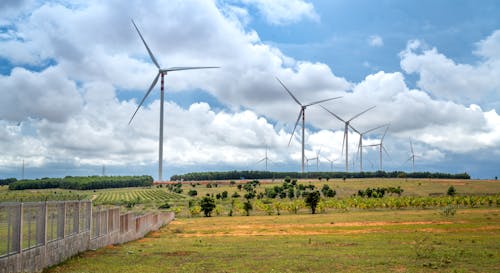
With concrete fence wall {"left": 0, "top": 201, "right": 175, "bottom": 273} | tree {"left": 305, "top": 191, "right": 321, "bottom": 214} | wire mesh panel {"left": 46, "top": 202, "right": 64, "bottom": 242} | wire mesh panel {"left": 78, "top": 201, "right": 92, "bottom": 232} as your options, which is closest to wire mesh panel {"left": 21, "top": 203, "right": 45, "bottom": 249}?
concrete fence wall {"left": 0, "top": 201, "right": 175, "bottom": 273}

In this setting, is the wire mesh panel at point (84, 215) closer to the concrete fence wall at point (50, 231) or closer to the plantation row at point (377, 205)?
the concrete fence wall at point (50, 231)

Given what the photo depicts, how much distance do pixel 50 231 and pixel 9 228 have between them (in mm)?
5029

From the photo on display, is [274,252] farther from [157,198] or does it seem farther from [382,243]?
[157,198]

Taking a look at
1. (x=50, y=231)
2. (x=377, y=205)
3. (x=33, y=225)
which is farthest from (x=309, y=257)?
(x=377, y=205)

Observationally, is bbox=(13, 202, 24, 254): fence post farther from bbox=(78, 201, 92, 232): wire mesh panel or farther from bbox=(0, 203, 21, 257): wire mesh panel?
bbox=(78, 201, 92, 232): wire mesh panel

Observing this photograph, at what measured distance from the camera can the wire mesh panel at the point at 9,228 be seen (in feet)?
69.5

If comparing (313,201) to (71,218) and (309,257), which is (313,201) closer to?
(309,257)

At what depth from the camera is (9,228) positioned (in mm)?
21797

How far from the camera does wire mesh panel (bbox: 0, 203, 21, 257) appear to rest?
69.5 ft

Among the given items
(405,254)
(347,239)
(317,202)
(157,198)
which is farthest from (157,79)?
(405,254)

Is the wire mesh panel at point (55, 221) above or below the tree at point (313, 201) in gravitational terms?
above

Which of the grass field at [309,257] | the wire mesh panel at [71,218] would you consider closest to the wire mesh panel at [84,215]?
the wire mesh panel at [71,218]

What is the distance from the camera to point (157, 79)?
13162 cm

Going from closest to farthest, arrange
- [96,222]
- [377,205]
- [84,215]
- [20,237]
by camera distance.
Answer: [20,237] → [84,215] → [96,222] → [377,205]
